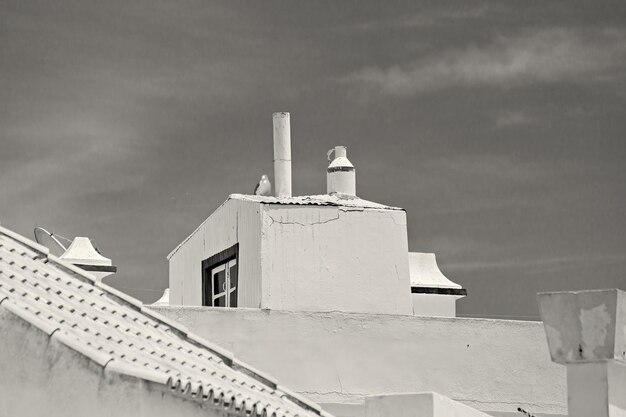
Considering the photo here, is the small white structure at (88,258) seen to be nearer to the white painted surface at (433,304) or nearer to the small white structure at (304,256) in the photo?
the small white structure at (304,256)

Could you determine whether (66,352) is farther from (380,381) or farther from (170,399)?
(380,381)

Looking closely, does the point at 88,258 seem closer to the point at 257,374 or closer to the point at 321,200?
the point at 321,200

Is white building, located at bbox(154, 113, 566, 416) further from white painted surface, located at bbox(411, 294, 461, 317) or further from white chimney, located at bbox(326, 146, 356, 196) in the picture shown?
white painted surface, located at bbox(411, 294, 461, 317)

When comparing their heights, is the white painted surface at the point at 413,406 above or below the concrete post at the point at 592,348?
below

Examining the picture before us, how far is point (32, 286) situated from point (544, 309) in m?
6.14

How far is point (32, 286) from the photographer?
1697cm

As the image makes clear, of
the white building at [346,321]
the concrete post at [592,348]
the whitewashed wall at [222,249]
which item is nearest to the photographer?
the concrete post at [592,348]

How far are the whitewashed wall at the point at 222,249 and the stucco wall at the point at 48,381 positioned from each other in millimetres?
12773

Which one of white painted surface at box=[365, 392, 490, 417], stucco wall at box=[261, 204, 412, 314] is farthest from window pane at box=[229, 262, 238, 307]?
white painted surface at box=[365, 392, 490, 417]

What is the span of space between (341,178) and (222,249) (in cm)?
324

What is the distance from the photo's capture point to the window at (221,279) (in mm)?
29500

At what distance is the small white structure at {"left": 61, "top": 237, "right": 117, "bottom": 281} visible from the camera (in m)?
32.5

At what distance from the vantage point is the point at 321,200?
29.5 metres

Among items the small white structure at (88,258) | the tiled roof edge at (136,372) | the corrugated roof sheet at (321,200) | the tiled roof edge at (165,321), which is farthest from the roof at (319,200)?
the tiled roof edge at (136,372)
